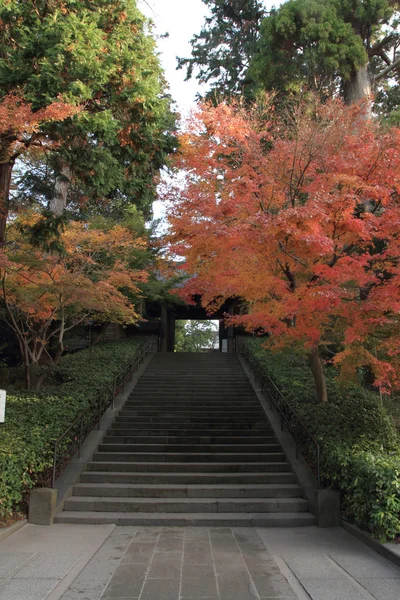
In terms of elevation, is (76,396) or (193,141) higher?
(193,141)

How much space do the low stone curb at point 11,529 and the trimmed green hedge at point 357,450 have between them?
15.9 feet

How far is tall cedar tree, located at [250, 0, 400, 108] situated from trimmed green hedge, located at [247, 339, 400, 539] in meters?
9.02

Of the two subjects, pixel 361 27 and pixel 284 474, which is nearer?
pixel 284 474

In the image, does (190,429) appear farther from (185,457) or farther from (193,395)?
(193,395)

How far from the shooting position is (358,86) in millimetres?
13703

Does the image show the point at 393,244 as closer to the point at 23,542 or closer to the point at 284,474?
the point at 284,474

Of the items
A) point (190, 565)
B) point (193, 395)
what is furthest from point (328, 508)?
point (193, 395)

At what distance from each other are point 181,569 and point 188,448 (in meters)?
4.78

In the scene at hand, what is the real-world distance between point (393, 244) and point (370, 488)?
3.91m

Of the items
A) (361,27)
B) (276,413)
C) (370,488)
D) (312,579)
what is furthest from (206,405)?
(361,27)

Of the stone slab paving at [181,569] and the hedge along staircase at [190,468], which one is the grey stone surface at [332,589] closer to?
the stone slab paving at [181,569]

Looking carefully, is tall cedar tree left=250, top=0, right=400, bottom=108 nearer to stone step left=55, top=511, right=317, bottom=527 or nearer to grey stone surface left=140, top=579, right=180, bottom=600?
stone step left=55, top=511, right=317, bottom=527

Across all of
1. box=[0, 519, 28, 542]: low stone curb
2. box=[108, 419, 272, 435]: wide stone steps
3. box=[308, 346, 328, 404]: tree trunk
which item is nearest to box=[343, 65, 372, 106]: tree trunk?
box=[308, 346, 328, 404]: tree trunk

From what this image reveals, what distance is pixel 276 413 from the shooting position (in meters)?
11.5
